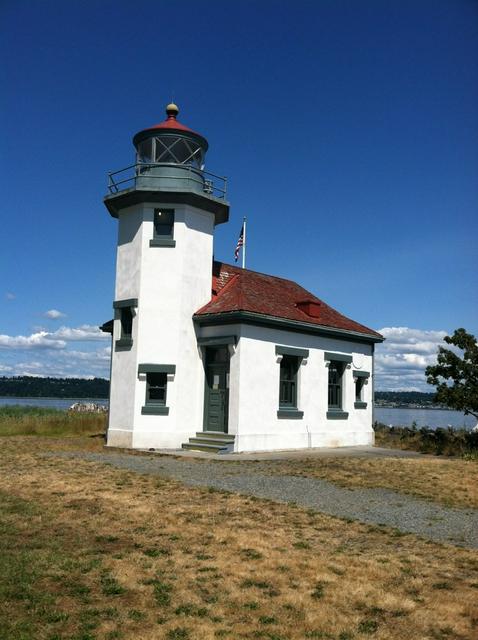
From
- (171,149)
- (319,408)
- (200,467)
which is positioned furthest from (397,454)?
(171,149)

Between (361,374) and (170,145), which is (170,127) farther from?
(361,374)

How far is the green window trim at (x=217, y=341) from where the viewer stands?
1823 cm

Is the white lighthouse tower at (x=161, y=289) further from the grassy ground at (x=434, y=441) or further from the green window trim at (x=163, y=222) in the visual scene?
the grassy ground at (x=434, y=441)

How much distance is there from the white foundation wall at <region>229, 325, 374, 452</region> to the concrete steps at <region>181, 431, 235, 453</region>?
29 cm

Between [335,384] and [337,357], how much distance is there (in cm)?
110

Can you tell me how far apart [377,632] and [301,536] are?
2991 mm

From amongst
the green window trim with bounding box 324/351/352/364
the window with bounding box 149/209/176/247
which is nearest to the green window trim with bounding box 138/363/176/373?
the window with bounding box 149/209/176/247

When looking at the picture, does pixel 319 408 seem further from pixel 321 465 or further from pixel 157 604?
pixel 157 604

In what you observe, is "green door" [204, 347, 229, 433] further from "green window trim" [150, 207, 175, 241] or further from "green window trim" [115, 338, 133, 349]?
"green window trim" [150, 207, 175, 241]

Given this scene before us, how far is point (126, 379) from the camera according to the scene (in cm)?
1908

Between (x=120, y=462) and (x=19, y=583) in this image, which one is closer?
(x=19, y=583)

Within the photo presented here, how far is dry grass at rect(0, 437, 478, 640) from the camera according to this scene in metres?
4.85

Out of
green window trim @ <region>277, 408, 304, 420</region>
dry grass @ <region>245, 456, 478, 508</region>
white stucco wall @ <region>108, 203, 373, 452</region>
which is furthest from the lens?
green window trim @ <region>277, 408, 304, 420</region>

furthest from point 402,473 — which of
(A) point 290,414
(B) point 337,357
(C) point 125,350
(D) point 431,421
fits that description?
(D) point 431,421
